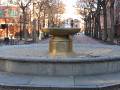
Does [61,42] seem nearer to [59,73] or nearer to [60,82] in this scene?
[59,73]

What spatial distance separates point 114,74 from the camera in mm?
14445

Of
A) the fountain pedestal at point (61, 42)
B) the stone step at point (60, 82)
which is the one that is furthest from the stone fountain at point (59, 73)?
the fountain pedestal at point (61, 42)

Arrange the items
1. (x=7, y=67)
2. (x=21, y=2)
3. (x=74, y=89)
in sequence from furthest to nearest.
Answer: (x=21, y=2)
(x=7, y=67)
(x=74, y=89)

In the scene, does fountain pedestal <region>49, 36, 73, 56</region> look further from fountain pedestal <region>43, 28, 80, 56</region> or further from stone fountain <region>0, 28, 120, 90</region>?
stone fountain <region>0, 28, 120, 90</region>

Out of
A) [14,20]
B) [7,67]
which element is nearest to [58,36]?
[7,67]

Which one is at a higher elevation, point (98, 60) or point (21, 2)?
point (21, 2)

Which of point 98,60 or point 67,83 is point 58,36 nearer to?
point 98,60

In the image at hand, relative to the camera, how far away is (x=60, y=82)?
12.8m

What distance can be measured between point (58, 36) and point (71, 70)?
391cm

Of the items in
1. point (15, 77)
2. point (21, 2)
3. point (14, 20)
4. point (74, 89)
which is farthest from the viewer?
point (14, 20)

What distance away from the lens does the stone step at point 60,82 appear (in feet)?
39.3

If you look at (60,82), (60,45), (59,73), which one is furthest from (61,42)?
(60,82)

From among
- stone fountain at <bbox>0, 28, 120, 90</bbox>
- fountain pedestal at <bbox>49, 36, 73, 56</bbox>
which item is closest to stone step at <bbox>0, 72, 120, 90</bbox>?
stone fountain at <bbox>0, 28, 120, 90</bbox>

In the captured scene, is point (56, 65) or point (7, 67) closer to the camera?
point (56, 65)
